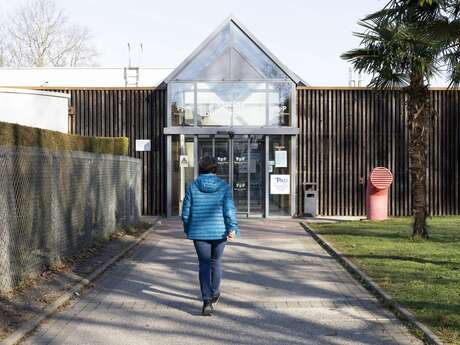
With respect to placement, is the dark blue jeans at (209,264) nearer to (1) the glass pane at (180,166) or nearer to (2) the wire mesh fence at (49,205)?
(2) the wire mesh fence at (49,205)

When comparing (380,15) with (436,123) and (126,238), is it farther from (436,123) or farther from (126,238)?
(436,123)

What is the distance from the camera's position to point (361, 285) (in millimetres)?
10273

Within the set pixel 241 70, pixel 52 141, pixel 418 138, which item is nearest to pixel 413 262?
pixel 418 138

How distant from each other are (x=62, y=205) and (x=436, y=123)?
54.0 ft

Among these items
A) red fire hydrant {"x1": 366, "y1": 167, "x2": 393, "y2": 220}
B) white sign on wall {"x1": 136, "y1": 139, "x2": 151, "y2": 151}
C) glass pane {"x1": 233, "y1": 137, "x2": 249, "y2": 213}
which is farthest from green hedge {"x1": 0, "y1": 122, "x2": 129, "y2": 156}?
red fire hydrant {"x1": 366, "y1": 167, "x2": 393, "y2": 220}

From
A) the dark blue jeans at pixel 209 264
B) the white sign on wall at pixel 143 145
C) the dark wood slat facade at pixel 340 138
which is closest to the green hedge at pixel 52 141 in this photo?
the dark blue jeans at pixel 209 264

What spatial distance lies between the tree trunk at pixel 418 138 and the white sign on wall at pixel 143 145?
1130 centimetres

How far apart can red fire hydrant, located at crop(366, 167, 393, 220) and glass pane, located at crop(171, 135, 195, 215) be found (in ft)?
20.1

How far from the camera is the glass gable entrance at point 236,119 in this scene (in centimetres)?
2362

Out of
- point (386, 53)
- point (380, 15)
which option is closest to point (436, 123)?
point (386, 53)

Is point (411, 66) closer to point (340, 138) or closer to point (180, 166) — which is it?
point (340, 138)

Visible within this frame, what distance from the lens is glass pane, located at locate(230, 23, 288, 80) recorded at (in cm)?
2345

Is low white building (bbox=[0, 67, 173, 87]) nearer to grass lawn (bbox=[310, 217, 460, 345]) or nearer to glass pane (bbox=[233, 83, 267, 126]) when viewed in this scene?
glass pane (bbox=[233, 83, 267, 126])

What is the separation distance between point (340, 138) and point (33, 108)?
10450mm
